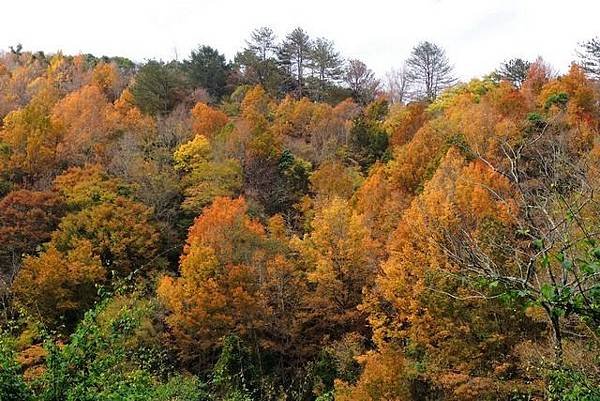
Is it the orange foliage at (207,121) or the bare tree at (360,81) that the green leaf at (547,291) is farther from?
the bare tree at (360,81)

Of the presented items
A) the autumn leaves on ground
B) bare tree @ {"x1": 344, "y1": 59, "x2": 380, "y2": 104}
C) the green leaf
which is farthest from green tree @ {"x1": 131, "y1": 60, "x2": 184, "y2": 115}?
the green leaf

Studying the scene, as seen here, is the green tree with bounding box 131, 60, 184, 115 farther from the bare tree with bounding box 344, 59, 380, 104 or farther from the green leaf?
the green leaf

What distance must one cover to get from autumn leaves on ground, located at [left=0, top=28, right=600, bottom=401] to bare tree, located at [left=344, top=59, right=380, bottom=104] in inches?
371

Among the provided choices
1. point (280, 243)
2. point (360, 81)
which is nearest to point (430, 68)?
point (360, 81)

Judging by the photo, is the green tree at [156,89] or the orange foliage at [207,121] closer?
the orange foliage at [207,121]

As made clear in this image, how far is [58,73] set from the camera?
57.9 metres

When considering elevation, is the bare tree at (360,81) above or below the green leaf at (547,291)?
above

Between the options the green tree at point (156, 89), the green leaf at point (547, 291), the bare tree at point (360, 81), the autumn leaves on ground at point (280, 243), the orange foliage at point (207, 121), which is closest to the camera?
the green leaf at point (547, 291)

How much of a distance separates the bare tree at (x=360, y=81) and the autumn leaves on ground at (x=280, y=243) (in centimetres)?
942

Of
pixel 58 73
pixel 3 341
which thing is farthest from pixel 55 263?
pixel 58 73

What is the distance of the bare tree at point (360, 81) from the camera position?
6147cm

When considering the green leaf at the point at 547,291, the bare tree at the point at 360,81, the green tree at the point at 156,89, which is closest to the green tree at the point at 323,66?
the bare tree at the point at 360,81

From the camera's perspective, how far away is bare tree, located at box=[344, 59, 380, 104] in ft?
202

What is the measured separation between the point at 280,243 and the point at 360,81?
36466mm
